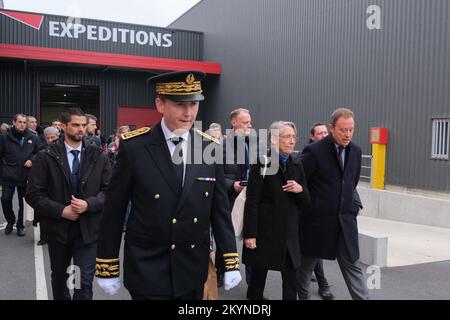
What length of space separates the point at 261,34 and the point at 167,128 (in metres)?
16.1

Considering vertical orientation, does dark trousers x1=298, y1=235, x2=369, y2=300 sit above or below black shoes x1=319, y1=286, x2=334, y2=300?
above

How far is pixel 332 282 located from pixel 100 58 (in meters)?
16.2

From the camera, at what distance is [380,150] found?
11.7m

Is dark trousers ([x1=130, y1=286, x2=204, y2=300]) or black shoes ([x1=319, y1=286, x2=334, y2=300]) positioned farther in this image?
black shoes ([x1=319, y1=286, x2=334, y2=300])

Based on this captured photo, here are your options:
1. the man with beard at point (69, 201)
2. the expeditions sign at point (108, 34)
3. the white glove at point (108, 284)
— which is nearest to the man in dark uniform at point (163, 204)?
the white glove at point (108, 284)

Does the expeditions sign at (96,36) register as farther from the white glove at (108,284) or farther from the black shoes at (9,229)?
the white glove at (108,284)

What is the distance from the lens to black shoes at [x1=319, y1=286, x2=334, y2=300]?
187 inches

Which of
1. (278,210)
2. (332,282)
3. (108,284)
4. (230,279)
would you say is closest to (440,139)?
(332,282)

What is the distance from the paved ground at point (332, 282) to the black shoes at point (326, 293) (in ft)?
0.19

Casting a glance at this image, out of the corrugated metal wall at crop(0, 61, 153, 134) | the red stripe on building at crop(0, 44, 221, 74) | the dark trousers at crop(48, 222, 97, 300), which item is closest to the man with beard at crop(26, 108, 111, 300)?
the dark trousers at crop(48, 222, 97, 300)

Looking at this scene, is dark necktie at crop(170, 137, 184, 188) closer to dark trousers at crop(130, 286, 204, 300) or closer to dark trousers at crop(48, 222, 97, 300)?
dark trousers at crop(130, 286, 204, 300)

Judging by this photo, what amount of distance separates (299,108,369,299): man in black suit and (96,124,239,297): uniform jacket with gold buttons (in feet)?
5.53

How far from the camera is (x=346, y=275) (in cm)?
399
